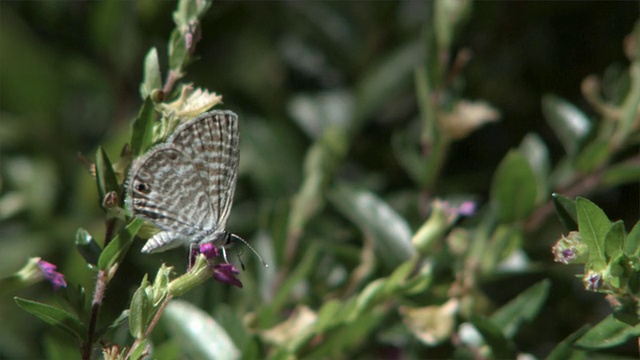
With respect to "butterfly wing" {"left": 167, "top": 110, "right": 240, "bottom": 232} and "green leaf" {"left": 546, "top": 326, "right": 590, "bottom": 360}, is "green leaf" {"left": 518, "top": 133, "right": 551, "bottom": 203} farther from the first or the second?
"butterfly wing" {"left": 167, "top": 110, "right": 240, "bottom": 232}

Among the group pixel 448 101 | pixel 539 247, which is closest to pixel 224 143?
pixel 448 101

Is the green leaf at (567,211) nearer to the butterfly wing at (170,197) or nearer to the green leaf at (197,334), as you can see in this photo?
the butterfly wing at (170,197)

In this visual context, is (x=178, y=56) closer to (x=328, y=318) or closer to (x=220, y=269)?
(x=220, y=269)

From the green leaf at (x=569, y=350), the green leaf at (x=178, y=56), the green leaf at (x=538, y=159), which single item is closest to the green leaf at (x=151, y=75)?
the green leaf at (x=178, y=56)

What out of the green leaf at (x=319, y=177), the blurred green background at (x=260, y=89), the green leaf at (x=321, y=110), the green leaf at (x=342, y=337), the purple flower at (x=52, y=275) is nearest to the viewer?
the purple flower at (x=52, y=275)

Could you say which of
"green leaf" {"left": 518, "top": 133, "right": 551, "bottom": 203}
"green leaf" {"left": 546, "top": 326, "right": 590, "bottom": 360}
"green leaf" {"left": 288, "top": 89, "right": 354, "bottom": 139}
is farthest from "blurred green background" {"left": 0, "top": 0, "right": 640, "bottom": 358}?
"green leaf" {"left": 546, "top": 326, "right": 590, "bottom": 360}

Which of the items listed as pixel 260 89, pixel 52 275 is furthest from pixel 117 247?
pixel 260 89
